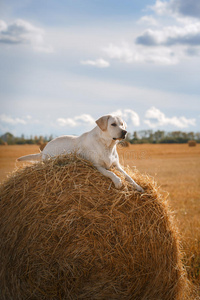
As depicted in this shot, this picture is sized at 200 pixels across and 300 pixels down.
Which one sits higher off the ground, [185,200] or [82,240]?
[82,240]

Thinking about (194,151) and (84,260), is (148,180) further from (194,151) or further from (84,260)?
(194,151)

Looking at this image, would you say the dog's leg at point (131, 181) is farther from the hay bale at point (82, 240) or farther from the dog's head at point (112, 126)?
the dog's head at point (112, 126)

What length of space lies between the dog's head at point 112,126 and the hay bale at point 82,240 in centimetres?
51

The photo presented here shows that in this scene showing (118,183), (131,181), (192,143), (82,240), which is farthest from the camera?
(192,143)

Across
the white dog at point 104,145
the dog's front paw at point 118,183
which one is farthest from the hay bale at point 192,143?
the dog's front paw at point 118,183

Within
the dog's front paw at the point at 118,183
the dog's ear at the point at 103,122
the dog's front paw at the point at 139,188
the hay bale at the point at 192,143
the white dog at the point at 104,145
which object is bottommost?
the hay bale at the point at 192,143

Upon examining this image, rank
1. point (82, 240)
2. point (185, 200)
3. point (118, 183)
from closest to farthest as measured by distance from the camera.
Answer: point (82, 240) < point (118, 183) < point (185, 200)

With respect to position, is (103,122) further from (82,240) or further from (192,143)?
(192,143)

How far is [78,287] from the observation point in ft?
12.1

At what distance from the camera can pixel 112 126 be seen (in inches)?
160

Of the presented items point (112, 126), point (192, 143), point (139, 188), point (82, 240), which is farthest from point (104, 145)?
point (192, 143)

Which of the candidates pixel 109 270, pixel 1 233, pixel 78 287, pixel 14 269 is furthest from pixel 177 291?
pixel 1 233

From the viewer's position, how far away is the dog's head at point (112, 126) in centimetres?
402

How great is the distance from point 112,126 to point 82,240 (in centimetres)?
149
